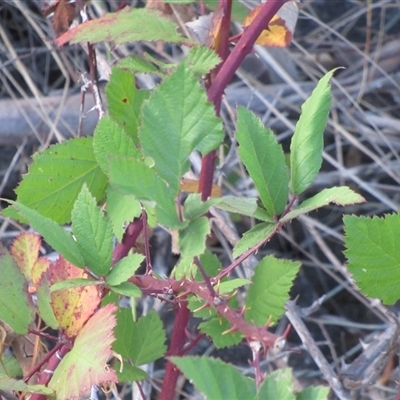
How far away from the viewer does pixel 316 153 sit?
0.52 metres

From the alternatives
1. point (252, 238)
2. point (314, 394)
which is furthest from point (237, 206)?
point (314, 394)

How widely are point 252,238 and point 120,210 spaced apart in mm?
150

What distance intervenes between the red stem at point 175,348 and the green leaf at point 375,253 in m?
0.18

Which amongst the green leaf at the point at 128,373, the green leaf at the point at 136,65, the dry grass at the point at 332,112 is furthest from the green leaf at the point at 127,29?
the dry grass at the point at 332,112

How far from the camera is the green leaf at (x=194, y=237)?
1.38ft

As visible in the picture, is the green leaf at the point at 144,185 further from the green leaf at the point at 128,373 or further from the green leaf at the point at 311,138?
the green leaf at the point at 128,373

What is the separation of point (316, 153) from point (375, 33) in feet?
4.06

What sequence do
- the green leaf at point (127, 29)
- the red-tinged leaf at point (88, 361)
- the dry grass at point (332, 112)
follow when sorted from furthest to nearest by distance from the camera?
the dry grass at point (332, 112), the green leaf at point (127, 29), the red-tinged leaf at point (88, 361)

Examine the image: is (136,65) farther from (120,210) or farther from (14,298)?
(14,298)

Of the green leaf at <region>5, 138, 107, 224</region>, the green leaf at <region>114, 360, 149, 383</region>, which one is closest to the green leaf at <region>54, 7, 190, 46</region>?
the green leaf at <region>5, 138, 107, 224</region>

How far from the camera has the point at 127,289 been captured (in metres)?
0.49

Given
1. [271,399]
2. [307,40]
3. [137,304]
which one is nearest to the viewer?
[271,399]

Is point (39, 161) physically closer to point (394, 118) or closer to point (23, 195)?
point (23, 195)

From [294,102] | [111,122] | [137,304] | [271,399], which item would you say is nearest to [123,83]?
[111,122]
